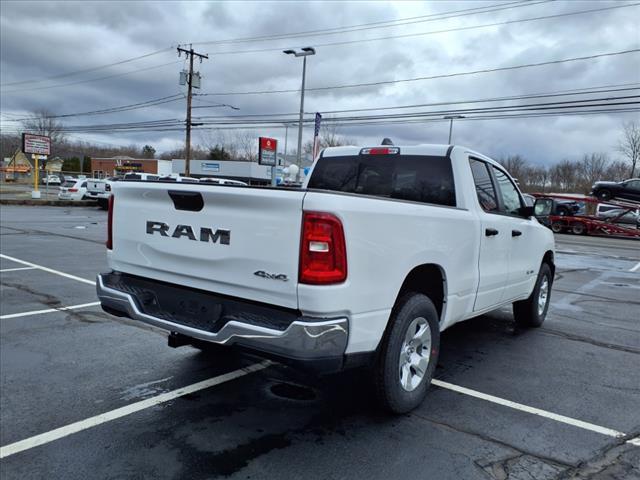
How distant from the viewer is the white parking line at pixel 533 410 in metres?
3.51

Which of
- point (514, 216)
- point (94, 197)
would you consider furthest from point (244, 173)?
point (514, 216)

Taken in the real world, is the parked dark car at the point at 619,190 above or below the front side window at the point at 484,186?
above

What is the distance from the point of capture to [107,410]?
363 cm

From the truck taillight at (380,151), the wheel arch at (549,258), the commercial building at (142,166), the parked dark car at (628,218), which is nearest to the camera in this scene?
the truck taillight at (380,151)

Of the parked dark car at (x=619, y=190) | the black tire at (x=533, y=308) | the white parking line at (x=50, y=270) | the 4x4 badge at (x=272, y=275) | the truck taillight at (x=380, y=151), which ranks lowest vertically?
the white parking line at (x=50, y=270)

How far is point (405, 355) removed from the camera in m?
3.52

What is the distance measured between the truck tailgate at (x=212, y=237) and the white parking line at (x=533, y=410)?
6.83 ft

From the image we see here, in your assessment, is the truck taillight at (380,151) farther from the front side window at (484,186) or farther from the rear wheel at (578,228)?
the rear wheel at (578,228)

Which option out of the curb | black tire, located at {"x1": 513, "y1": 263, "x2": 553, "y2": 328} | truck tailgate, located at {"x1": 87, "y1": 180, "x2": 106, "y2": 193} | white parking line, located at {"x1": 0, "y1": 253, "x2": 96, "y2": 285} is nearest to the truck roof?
black tire, located at {"x1": 513, "y1": 263, "x2": 553, "y2": 328}

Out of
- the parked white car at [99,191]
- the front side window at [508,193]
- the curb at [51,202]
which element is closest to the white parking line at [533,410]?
the front side window at [508,193]

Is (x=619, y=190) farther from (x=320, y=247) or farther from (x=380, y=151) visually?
(x=320, y=247)

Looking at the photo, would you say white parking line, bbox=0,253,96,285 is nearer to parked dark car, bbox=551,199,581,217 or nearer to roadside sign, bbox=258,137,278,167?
roadside sign, bbox=258,137,278,167

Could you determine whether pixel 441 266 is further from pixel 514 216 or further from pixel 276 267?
pixel 514 216

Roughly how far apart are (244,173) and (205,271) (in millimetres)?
56830
